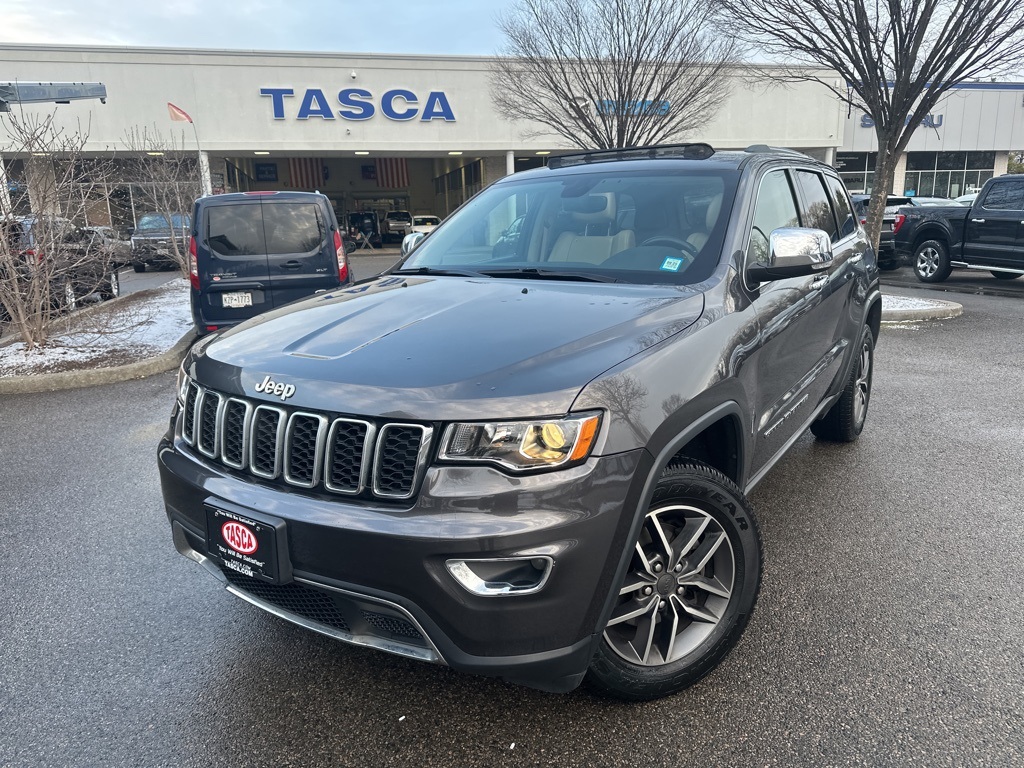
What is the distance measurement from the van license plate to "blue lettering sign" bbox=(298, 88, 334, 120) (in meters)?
23.3

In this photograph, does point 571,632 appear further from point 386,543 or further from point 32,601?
point 32,601

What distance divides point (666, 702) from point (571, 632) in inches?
25.5

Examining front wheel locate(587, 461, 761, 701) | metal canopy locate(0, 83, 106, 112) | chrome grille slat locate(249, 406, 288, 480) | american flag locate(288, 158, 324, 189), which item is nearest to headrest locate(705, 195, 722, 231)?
front wheel locate(587, 461, 761, 701)

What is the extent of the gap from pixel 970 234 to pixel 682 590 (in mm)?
13327

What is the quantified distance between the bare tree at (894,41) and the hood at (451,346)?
8.93 meters

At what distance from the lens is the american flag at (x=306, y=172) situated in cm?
3969

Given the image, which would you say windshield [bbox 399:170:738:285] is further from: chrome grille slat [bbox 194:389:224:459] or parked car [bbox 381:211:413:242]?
parked car [bbox 381:211:413:242]

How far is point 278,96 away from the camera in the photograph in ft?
92.0

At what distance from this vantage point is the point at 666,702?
241cm

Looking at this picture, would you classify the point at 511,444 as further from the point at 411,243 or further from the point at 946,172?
the point at 946,172

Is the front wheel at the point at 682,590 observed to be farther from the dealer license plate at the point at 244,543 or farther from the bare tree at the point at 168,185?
the bare tree at the point at 168,185

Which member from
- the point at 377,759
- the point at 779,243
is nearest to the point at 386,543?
the point at 377,759

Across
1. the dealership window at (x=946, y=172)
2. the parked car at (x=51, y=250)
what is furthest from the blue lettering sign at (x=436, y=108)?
the dealership window at (x=946, y=172)

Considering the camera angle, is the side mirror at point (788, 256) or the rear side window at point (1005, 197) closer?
the side mirror at point (788, 256)
